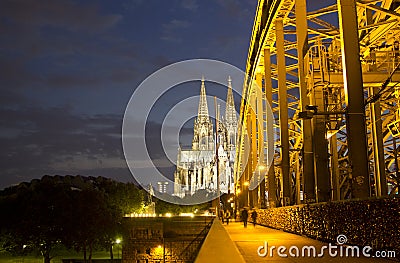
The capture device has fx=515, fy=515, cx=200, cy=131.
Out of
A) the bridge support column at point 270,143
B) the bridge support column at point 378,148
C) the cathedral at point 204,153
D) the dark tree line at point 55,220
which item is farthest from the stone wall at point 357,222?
the cathedral at point 204,153

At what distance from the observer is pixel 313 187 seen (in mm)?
23891

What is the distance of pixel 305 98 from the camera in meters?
22.5

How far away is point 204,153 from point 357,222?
16015 centimetres

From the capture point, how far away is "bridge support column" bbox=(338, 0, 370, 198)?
1544 cm

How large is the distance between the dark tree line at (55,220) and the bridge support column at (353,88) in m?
42.1

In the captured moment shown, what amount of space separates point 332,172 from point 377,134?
13.6 ft

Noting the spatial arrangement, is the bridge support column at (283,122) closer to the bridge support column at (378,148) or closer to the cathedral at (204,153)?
the bridge support column at (378,148)

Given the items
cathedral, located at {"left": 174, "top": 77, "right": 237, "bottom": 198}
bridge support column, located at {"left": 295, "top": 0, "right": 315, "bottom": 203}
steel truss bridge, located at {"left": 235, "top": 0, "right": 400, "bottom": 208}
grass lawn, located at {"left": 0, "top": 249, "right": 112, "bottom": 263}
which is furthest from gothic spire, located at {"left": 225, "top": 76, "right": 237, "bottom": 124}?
bridge support column, located at {"left": 295, "top": 0, "right": 315, "bottom": 203}

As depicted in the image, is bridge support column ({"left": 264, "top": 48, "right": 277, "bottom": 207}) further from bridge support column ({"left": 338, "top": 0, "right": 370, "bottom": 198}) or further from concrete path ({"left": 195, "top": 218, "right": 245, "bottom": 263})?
concrete path ({"left": 195, "top": 218, "right": 245, "bottom": 263})

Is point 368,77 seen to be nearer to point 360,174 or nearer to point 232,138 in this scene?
point 360,174

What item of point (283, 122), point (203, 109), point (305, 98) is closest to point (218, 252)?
point (305, 98)

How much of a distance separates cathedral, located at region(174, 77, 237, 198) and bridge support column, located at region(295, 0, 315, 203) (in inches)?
4978

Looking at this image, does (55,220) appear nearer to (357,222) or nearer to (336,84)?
(336,84)

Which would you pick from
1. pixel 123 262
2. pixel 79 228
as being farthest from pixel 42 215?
pixel 123 262
